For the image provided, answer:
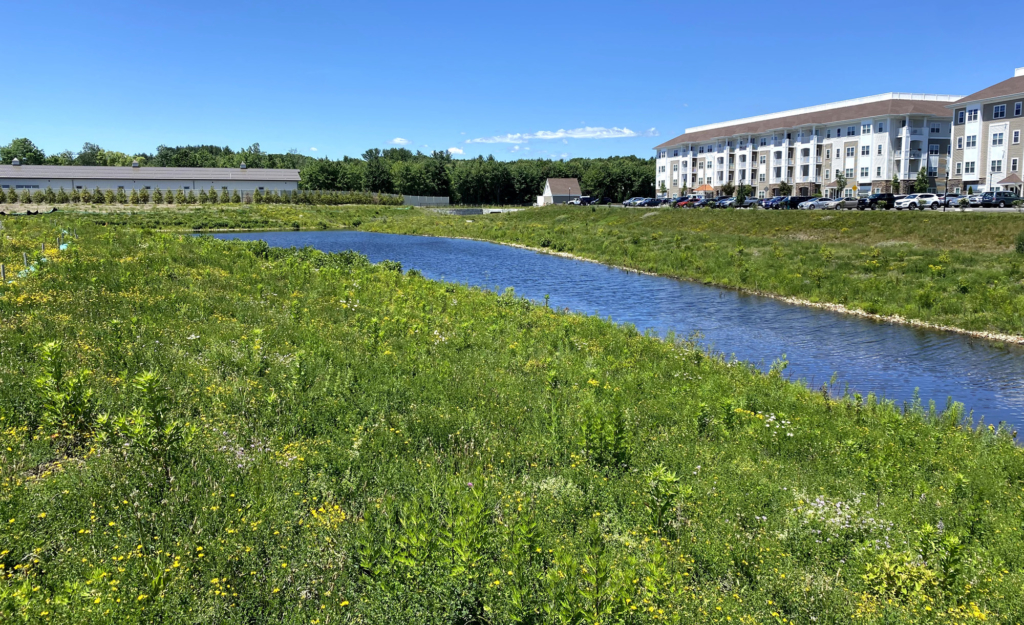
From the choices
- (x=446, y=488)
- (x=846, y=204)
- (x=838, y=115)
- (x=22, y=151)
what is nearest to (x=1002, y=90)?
(x=838, y=115)

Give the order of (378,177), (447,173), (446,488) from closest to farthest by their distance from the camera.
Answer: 1. (446,488)
2. (378,177)
3. (447,173)

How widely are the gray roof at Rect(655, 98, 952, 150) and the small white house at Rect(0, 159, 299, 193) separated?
8122cm

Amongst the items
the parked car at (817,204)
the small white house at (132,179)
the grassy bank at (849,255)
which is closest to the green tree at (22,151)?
the small white house at (132,179)

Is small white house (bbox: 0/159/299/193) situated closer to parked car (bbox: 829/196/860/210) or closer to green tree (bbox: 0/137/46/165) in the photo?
green tree (bbox: 0/137/46/165)

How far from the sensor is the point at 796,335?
2414 centimetres

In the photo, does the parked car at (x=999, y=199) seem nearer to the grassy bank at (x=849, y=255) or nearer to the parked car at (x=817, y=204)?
the parked car at (x=817, y=204)

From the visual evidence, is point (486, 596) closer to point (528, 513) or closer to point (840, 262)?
point (528, 513)

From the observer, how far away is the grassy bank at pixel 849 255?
28000mm

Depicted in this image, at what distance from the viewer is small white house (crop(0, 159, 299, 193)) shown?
96.9 meters

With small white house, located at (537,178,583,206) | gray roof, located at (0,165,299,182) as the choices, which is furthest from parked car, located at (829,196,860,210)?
gray roof, located at (0,165,299,182)

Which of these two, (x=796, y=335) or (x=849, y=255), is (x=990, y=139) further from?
(x=796, y=335)

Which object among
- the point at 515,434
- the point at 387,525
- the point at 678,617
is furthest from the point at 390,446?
the point at 678,617

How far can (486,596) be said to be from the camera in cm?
567

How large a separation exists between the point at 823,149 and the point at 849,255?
7294cm
